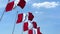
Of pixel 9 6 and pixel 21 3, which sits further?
pixel 21 3

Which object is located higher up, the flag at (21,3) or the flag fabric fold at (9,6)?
the flag at (21,3)

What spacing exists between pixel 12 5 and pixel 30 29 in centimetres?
1201

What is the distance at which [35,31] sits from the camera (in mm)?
40250

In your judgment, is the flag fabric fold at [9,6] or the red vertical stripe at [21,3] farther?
the red vertical stripe at [21,3]

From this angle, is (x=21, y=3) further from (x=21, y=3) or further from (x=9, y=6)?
(x=9, y=6)

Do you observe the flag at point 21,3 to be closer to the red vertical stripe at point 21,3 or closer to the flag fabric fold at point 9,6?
the red vertical stripe at point 21,3

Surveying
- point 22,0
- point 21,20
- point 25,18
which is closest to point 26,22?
point 25,18

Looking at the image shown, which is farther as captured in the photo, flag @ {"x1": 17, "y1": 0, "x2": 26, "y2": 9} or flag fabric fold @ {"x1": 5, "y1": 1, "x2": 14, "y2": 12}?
flag @ {"x1": 17, "y1": 0, "x2": 26, "y2": 9}

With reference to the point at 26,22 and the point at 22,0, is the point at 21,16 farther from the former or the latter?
the point at 22,0

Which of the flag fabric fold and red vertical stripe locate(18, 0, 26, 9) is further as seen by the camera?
red vertical stripe locate(18, 0, 26, 9)

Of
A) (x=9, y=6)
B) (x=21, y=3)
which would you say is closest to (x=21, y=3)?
(x=21, y=3)

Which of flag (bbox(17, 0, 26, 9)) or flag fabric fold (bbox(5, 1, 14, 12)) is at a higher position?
flag (bbox(17, 0, 26, 9))

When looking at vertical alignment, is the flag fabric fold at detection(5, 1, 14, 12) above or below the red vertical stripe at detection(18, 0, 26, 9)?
below

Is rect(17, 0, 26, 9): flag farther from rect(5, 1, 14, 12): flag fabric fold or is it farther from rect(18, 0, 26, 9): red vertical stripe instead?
rect(5, 1, 14, 12): flag fabric fold
